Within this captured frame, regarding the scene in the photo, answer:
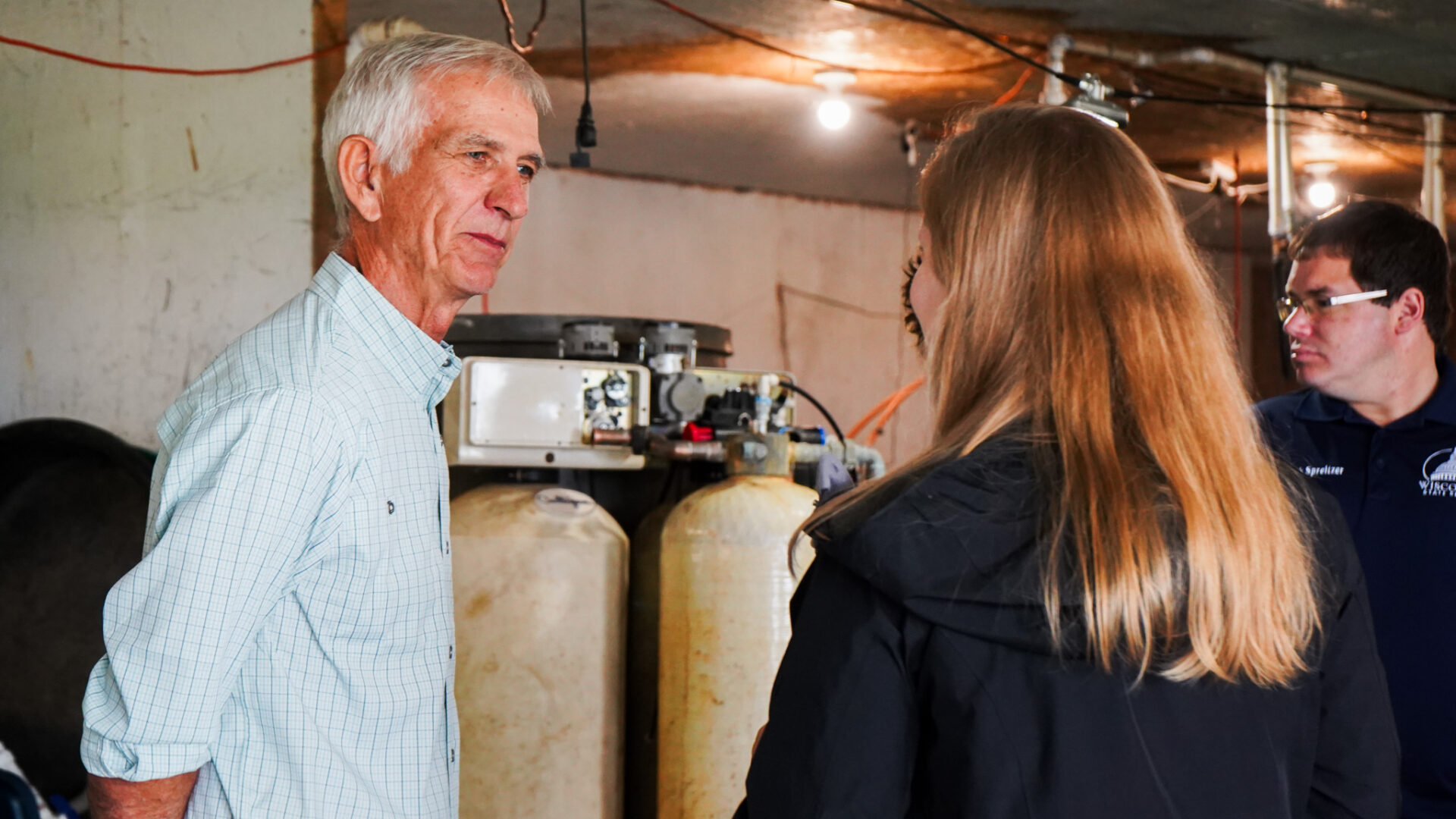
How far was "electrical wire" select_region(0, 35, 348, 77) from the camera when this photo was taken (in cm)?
239

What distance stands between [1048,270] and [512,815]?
163 cm

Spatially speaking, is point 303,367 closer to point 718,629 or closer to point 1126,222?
point 1126,222

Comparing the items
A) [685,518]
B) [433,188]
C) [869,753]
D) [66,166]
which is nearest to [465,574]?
[685,518]

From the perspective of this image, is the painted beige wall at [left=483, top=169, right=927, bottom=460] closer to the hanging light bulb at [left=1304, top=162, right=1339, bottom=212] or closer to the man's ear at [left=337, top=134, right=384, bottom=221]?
the hanging light bulb at [left=1304, top=162, right=1339, bottom=212]

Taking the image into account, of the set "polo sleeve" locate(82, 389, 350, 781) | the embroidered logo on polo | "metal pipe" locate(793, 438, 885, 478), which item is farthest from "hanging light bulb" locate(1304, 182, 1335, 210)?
"polo sleeve" locate(82, 389, 350, 781)

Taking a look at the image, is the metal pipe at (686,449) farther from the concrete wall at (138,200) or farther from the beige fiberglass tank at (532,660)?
the concrete wall at (138,200)

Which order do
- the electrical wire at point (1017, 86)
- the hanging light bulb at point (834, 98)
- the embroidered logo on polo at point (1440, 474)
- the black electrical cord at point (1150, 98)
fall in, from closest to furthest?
the embroidered logo on polo at point (1440, 474)
the black electrical cord at point (1150, 98)
the electrical wire at point (1017, 86)
the hanging light bulb at point (834, 98)

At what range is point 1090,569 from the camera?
2.76 feet

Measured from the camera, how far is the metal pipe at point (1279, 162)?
3.70m

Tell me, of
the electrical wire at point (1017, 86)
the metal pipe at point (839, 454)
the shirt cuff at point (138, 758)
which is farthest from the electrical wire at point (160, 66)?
the electrical wire at point (1017, 86)

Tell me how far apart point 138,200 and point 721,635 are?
1500 millimetres

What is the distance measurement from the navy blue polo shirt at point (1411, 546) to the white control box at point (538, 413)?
3.90 feet

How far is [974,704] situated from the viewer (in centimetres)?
86

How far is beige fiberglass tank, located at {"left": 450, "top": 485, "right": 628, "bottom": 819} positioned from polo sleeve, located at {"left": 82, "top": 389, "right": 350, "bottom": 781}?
1.09 metres
